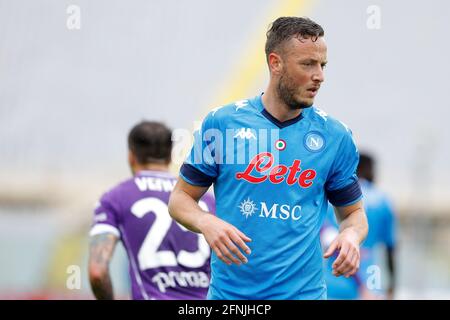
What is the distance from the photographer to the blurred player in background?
8742mm

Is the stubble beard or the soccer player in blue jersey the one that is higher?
the stubble beard

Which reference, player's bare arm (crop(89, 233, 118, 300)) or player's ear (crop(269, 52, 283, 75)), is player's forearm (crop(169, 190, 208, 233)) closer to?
player's ear (crop(269, 52, 283, 75))

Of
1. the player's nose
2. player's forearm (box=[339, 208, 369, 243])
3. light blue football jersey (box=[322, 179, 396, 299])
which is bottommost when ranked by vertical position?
light blue football jersey (box=[322, 179, 396, 299])

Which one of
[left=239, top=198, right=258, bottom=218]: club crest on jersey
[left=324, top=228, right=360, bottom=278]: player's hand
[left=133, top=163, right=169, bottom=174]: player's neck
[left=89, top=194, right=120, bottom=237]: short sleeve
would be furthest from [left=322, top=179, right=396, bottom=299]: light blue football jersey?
[left=324, top=228, right=360, bottom=278]: player's hand

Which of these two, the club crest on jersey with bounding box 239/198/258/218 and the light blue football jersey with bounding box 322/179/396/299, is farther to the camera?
the light blue football jersey with bounding box 322/179/396/299

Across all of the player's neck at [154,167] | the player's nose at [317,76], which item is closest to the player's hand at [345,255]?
the player's nose at [317,76]

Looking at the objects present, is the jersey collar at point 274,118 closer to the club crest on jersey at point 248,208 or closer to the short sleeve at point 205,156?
the short sleeve at point 205,156

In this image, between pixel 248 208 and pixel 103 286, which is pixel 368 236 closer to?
pixel 103 286

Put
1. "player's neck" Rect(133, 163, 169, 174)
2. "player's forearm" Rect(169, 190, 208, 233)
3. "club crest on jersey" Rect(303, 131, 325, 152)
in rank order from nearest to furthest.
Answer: "player's forearm" Rect(169, 190, 208, 233) < "club crest on jersey" Rect(303, 131, 325, 152) < "player's neck" Rect(133, 163, 169, 174)

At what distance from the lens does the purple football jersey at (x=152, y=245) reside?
240 inches

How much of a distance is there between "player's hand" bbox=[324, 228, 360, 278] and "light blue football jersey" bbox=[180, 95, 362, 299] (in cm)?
25

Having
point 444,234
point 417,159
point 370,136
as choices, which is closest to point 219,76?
point 370,136

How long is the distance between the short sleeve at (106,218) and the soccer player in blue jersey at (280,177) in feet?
4.22

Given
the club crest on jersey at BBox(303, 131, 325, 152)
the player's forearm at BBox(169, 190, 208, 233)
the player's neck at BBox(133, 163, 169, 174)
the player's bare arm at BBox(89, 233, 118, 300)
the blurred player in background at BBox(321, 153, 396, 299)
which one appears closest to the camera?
the player's forearm at BBox(169, 190, 208, 233)
